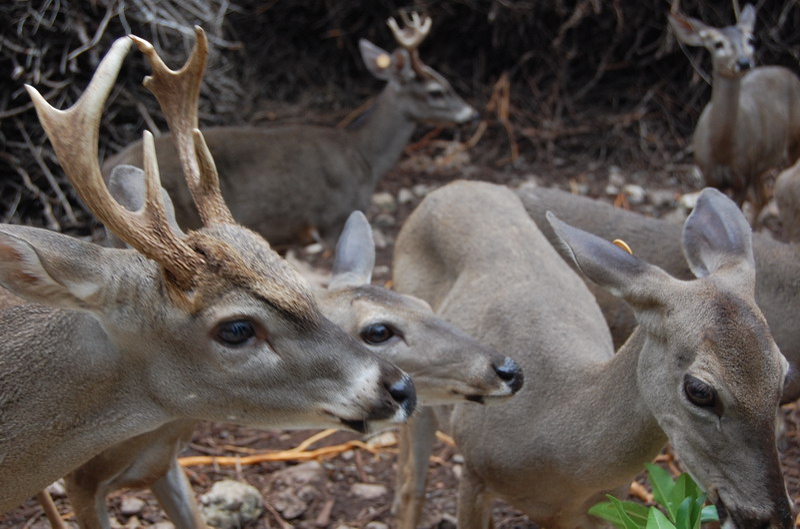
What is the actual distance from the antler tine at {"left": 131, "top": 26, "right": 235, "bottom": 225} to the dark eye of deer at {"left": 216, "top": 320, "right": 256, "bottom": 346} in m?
0.41

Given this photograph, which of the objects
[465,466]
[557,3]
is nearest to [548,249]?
[465,466]

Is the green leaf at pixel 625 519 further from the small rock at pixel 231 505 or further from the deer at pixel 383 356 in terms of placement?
the small rock at pixel 231 505

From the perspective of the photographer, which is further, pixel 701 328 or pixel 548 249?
pixel 548 249

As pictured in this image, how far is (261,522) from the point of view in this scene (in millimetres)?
4043

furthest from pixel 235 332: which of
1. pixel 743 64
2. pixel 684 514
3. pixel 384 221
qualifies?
pixel 743 64

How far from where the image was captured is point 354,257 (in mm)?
3545

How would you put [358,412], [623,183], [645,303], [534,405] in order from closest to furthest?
[358,412]
[645,303]
[534,405]
[623,183]

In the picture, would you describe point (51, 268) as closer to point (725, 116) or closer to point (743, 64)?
point (743, 64)

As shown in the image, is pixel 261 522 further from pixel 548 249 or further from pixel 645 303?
pixel 645 303

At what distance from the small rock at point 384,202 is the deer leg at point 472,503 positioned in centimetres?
479

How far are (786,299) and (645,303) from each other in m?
1.72

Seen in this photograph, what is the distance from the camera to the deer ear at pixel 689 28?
6.96 metres

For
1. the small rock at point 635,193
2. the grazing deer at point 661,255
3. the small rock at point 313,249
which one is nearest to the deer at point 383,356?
the grazing deer at point 661,255

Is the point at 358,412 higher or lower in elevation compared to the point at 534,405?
higher
